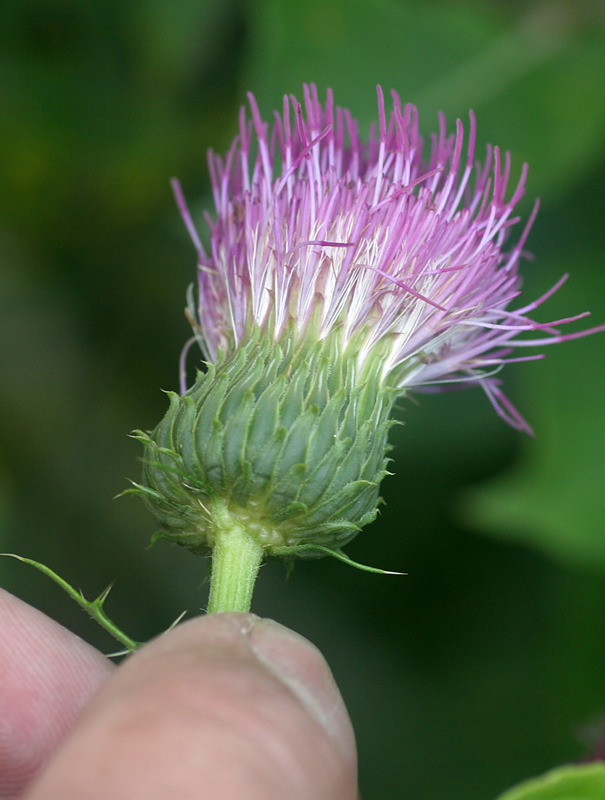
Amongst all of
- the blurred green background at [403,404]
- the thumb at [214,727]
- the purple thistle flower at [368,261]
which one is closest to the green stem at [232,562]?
the thumb at [214,727]

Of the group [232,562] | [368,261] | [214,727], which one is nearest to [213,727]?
[214,727]

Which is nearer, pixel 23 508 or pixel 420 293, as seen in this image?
pixel 420 293

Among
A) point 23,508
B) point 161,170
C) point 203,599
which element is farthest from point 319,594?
point 161,170

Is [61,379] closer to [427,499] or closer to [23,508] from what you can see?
[23,508]

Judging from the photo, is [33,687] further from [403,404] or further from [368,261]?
[403,404]

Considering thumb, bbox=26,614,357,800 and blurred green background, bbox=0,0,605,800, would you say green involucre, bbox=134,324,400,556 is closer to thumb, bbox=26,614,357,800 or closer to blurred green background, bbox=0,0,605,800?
thumb, bbox=26,614,357,800

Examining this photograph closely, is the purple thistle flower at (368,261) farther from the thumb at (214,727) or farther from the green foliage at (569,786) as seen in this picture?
the green foliage at (569,786)
